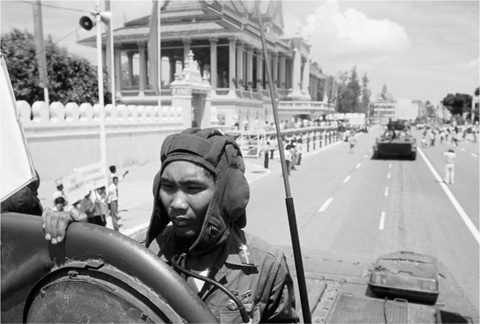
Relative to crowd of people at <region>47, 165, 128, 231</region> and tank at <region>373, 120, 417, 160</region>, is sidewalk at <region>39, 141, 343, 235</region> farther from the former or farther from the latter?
tank at <region>373, 120, 417, 160</region>

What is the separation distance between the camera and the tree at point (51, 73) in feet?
72.6

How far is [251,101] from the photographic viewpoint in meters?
41.1

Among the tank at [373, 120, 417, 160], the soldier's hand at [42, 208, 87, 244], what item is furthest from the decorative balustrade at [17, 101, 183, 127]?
the tank at [373, 120, 417, 160]

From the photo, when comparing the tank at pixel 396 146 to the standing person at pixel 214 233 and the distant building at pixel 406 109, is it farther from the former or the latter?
the distant building at pixel 406 109

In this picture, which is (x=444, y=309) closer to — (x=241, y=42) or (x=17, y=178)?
(x=17, y=178)

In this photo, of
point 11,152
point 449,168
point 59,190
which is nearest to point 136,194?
point 59,190

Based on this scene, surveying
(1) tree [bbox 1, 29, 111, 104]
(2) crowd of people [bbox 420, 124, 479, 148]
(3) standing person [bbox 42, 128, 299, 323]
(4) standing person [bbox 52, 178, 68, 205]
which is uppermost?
(1) tree [bbox 1, 29, 111, 104]

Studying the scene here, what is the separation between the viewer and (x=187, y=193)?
1.56 m

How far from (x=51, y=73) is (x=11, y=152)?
2492 centimetres

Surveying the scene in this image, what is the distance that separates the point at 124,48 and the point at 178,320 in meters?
44.8

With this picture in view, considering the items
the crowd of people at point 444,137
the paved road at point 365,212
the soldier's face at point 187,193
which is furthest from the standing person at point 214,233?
the crowd of people at point 444,137

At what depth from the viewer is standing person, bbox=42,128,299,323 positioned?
1555 millimetres

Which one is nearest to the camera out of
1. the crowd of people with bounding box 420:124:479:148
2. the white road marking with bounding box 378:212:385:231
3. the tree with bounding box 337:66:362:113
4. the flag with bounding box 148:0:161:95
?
the white road marking with bounding box 378:212:385:231

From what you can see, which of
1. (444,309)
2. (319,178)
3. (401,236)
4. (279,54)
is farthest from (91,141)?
(279,54)
